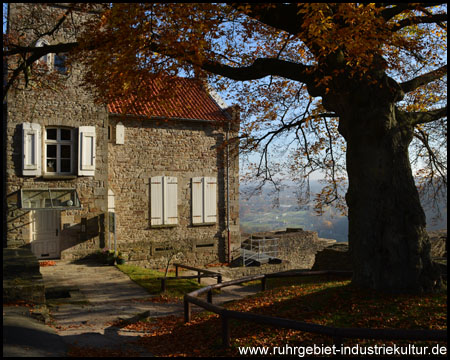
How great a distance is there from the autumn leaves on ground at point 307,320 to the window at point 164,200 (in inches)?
395

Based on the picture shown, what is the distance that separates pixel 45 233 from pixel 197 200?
245 inches

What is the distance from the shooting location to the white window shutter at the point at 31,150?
1367cm

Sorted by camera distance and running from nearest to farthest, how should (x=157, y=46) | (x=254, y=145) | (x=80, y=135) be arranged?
(x=157, y=46) < (x=254, y=145) < (x=80, y=135)

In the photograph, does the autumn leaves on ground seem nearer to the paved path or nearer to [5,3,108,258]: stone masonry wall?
the paved path

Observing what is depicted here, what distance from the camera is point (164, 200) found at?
54.8 ft

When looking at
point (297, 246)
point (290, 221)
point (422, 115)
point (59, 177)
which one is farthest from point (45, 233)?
point (290, 221)

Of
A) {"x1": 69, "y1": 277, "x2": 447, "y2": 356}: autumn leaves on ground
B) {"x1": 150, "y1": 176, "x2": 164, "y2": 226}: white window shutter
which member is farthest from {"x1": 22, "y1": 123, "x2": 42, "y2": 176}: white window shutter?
{"x1": 69, "y1": 277, "x2": 447, "y2": 356}: autumn leaves on ground

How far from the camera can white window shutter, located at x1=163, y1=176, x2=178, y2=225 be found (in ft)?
55.1

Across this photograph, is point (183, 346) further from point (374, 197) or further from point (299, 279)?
point (299, 279)

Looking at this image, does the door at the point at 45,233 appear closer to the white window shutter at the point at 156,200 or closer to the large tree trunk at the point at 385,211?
the white window shutter at the point at 156,200

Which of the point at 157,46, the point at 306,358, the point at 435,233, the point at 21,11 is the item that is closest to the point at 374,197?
the point at 306,358

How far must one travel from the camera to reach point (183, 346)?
17.3 feet

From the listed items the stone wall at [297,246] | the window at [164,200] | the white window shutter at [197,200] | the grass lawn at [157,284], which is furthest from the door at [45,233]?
the stone wall at [297,246]

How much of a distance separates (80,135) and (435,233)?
1651 cm
